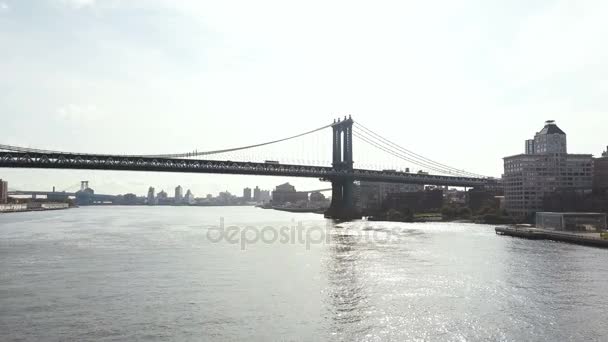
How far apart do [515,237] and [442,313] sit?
51.1 metres

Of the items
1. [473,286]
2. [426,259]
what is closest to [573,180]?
[426,259]

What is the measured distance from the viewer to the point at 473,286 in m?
31.2

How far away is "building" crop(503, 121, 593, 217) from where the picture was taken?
11981cm

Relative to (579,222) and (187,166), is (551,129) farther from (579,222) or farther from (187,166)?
(187,166)

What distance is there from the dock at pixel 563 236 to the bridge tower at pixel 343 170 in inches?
1904

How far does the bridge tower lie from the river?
73.0 meters

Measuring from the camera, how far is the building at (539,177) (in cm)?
11981

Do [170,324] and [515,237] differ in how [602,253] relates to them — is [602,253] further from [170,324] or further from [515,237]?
[170,324]

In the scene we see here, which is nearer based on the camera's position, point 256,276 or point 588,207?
point 256,276

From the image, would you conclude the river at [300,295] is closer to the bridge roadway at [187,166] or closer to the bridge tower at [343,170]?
the bridge roadway at [187,166]

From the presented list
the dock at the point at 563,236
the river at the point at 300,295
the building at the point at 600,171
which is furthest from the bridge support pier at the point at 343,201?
the river at the point at 300,295

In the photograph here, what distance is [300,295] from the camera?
2806cm

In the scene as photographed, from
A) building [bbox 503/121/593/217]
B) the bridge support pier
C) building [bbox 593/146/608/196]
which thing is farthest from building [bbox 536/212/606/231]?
building [bbox 593/146/608/196]

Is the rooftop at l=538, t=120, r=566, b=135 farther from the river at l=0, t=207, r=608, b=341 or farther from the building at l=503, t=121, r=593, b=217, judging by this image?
the river at l=0, t=207, r=608, b=341
